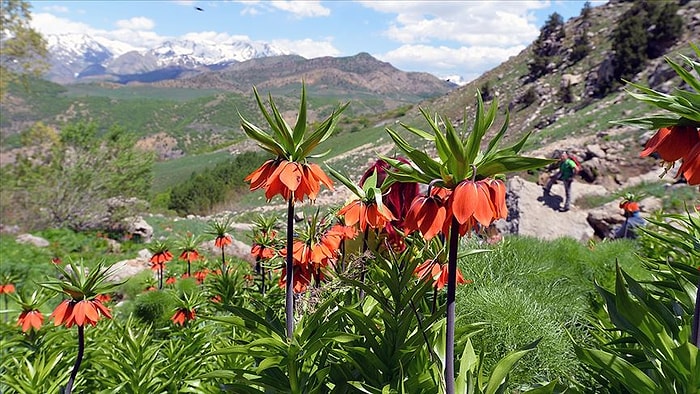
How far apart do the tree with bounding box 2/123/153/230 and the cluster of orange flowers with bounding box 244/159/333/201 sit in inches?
621

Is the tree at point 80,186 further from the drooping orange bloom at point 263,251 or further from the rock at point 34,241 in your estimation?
the drooping orange bloom at point 263,251

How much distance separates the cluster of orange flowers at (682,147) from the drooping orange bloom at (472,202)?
60cm

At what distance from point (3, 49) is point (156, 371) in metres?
20.9

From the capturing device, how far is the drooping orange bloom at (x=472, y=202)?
4.66ft

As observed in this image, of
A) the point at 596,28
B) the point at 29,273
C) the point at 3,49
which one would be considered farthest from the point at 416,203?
the point at 596,28

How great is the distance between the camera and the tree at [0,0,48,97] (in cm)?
1819

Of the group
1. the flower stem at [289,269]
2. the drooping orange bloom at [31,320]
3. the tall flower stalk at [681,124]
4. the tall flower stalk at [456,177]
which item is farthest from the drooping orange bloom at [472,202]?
the drooping orange bloom at [31,320]

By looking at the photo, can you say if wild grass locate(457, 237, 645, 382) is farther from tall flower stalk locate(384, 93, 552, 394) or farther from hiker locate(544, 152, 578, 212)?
hiker locate(544, 152, 578, 212)

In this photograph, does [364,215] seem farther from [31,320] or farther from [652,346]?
[31,320]

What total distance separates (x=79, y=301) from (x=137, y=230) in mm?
14434

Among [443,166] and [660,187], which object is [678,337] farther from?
[660,187]

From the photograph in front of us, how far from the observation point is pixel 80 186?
1580cm

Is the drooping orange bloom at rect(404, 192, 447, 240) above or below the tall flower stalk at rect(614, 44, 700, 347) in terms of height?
below

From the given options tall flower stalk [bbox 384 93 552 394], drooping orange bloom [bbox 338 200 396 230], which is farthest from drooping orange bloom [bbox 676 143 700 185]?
drooping orange bloom [bbox 338 200 396 230]
